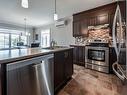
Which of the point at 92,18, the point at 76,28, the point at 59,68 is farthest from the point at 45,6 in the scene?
the point at 59,68

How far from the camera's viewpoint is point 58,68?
2.40 m

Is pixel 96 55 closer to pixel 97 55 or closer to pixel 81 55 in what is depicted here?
pixel 97 55

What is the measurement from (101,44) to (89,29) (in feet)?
3.55

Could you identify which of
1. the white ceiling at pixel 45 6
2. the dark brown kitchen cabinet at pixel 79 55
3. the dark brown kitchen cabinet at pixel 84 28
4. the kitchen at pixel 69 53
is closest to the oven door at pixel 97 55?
the kitchen at pixel 69 53

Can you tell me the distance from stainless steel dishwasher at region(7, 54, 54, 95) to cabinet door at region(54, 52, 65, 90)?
24cm

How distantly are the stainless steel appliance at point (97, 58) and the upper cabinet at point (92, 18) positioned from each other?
1.01m

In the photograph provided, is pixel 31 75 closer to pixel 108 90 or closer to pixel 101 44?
pixel 108 90

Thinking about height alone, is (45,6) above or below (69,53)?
above

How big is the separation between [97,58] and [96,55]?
5.0 inches

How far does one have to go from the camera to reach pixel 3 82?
117 centimetres

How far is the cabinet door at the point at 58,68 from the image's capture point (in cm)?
229

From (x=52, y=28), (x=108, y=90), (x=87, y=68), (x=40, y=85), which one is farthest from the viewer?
(x=52, y=28)

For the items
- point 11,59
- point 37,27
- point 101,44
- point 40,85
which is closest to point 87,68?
point 101,44

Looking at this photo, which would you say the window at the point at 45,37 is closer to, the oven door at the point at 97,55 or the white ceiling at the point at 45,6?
the white ceiling at the point at 45,6
